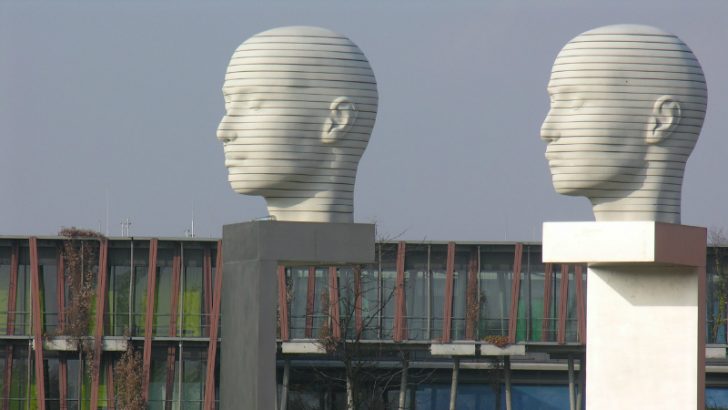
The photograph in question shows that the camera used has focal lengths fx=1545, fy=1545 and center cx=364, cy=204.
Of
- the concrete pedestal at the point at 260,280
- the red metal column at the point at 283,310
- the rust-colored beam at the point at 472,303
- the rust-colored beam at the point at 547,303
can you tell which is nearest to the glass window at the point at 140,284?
the red metal column at the point at 283,310

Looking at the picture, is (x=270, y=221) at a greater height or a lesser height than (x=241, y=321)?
greater

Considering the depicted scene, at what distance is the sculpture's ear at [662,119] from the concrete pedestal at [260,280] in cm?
414

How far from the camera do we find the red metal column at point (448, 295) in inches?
1827

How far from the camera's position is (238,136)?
70.7 feet

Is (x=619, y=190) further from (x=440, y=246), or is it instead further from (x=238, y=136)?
(x=440, y=246)

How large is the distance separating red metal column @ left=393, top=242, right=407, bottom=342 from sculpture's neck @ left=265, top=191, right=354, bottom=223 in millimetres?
24434

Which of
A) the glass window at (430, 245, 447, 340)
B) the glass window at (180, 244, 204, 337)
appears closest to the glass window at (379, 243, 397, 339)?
the glass window at (430, 245, 447, 340)

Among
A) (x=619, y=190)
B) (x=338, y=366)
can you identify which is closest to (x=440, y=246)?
Result: (x=338, y=366)

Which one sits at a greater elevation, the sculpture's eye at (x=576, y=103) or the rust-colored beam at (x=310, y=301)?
the sculpture's eye at (x=576, y=103)

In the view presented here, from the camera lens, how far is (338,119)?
2148cm

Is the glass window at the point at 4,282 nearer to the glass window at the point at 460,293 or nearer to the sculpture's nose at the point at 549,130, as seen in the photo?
the glass window at the point at 460,293

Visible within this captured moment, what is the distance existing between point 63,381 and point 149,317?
3312mm

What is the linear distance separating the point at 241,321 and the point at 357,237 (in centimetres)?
200

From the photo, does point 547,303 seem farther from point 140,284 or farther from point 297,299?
point 140,284
